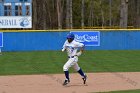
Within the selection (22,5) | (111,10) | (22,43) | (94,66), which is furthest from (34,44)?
(111,10)

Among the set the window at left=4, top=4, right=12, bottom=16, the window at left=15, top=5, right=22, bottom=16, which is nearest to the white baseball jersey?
the window at left=15, top=5, right=22, bottom=16

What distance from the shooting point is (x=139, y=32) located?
115ft

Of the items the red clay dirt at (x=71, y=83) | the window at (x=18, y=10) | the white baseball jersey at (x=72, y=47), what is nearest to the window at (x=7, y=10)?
the window at (x=18, y=10)

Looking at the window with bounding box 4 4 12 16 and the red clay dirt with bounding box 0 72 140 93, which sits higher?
the window with bounding box 4 4 12 16

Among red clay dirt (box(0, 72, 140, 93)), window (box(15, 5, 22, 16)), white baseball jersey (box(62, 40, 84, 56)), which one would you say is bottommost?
red clay dirt (box(0, 72, 140, 93))

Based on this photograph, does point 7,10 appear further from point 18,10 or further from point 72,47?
point 72,47

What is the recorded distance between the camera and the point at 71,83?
16.1 meters

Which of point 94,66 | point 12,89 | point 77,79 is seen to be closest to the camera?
point 12,89

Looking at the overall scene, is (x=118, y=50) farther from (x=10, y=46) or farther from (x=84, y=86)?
(x=84, y=86)

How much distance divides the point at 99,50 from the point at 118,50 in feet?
4.99

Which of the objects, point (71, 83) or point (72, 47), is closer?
point (72, 47)

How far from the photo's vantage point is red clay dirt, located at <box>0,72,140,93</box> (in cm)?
→ 1439

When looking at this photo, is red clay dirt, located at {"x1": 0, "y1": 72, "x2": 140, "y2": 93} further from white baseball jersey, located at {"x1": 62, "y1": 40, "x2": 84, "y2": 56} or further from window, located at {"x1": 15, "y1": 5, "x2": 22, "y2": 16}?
window, located at {"x1": 15, "y1": 5, "x2": 22, "y2": 16}

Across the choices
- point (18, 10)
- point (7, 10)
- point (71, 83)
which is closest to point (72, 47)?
point (71, 83)
